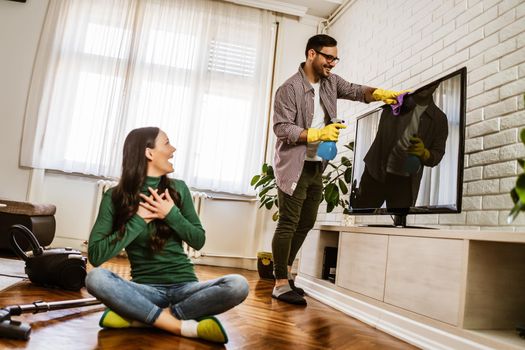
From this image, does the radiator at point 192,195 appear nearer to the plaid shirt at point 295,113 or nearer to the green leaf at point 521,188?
the plaid shirt at point 295,113

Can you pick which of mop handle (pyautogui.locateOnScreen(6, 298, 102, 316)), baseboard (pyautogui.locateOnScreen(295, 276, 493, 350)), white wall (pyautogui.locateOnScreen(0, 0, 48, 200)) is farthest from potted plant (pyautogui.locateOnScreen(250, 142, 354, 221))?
white wall (pyautogui.locateOnScreen(0, 0, 48, 200))

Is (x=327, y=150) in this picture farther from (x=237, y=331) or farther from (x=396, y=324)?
(x=237, y=331)

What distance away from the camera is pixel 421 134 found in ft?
7.11

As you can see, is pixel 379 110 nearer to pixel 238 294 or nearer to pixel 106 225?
pixel 238 294

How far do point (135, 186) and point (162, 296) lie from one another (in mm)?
394

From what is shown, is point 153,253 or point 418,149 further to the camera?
point 418,149

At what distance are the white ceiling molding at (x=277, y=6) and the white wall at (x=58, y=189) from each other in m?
1.34

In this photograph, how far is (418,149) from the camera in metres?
2.18

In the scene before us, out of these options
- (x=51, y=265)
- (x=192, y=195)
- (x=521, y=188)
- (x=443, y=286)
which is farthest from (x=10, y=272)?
(x=521, y=188)

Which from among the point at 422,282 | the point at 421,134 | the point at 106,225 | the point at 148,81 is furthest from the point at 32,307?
the point at 148,81

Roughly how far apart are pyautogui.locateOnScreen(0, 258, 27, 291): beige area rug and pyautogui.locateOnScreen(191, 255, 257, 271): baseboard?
1.67 meters

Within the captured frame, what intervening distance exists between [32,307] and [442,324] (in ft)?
4.75

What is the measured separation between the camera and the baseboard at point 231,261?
4.27m

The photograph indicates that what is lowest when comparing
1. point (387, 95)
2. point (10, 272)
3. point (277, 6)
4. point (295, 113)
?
point (10, 272)
